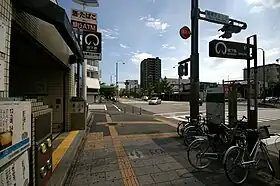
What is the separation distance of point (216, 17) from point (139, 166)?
21.7 feet

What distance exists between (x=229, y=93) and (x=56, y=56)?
6.21 m

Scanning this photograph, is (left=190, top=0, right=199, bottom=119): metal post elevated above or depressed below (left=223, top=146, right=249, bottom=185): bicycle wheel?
above

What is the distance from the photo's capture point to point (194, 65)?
8.80 meters

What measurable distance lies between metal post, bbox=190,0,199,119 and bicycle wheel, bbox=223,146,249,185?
13.9 feet

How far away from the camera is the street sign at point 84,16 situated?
9547 mm

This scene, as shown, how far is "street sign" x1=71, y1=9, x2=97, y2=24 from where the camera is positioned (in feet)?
31.3

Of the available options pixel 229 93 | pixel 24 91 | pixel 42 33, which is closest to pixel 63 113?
pixel 24 91

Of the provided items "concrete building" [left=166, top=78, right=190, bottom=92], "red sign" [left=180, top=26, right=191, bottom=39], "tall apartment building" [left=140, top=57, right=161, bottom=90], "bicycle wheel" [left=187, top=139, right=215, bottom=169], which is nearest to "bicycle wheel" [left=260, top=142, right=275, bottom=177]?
"bicycle wheel" [left=187, top=139, right=215, bottom=169]

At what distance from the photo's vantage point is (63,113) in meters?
9.73

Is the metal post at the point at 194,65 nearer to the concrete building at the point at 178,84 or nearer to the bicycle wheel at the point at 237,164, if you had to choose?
the bicycle wheel at the point at 237,164

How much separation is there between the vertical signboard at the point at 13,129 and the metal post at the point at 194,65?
7.12m

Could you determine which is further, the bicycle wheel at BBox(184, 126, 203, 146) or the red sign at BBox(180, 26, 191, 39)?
the red sign at BBox(180, 26, 191, 39)

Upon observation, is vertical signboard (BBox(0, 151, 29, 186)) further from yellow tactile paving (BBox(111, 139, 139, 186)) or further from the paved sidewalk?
yellow tactile paving (BBox(111, 139, 139, 186))

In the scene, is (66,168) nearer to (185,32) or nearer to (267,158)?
(267,158)
